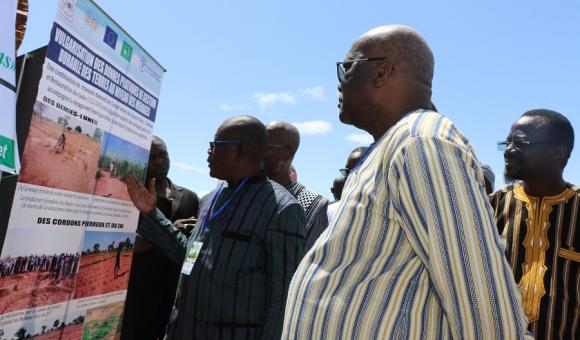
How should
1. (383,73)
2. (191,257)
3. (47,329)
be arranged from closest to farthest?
(383,73) → (47,329) → (191,257)

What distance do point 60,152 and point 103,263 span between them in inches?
31.1

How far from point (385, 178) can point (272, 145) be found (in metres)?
3.30

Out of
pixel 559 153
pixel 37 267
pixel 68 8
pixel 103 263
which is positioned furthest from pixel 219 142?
pixel 559 153

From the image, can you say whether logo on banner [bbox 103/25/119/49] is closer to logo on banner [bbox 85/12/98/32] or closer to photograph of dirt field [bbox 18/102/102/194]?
logo on banner [bbox 85/12/98/32]

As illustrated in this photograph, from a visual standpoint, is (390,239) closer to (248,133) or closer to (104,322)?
(248,133)

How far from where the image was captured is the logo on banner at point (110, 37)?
8.20ft

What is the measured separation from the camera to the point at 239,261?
2.72 m

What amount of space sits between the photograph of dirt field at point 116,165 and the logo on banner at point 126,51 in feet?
1.48

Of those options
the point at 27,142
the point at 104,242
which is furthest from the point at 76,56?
the point at 104,242

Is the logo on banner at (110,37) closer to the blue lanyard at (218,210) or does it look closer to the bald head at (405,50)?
the blue lanyard at (218,210)

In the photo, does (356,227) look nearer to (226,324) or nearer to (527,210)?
(226,324)

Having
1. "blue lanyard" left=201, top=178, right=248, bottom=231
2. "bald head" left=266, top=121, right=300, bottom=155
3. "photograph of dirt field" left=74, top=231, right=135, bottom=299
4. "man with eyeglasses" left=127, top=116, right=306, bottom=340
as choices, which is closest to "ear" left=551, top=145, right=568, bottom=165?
"man with eyeglasses" left=127, top=116, right=306, bottom=340

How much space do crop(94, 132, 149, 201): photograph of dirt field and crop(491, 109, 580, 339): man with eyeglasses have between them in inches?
92.1

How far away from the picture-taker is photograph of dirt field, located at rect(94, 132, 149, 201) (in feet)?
8.41
